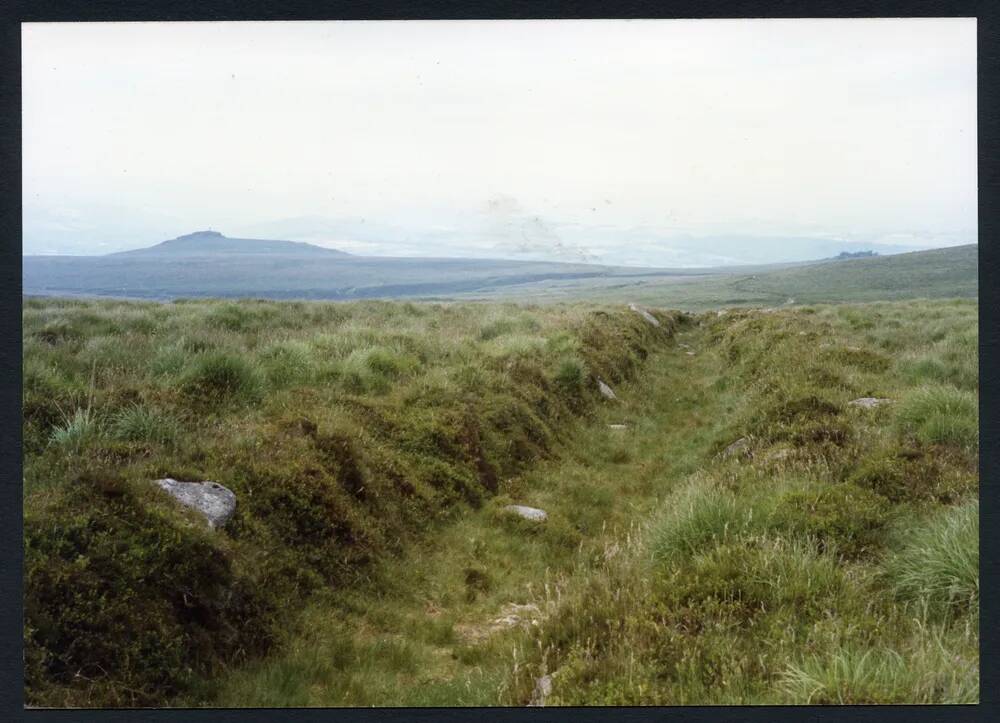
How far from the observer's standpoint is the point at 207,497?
5500mm

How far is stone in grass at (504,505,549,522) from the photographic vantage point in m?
8.09

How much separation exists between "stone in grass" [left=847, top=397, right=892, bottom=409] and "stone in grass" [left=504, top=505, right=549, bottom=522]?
5.22 metres

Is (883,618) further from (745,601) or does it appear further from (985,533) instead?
(985,533)

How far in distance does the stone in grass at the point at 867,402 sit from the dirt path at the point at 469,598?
2.23 metres

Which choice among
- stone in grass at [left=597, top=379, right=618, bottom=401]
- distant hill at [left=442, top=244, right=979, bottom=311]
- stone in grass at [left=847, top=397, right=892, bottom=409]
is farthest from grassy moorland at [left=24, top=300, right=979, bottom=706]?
distant hill at [left=442, top=244, right=979, bottom=311]

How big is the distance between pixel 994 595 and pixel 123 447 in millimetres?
7871

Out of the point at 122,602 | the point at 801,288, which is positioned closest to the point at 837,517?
the point at 122,602

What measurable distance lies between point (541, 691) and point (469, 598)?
211 centimetres

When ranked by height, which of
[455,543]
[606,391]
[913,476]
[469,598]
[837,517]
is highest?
[913,476]

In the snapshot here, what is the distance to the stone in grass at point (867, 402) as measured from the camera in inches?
366

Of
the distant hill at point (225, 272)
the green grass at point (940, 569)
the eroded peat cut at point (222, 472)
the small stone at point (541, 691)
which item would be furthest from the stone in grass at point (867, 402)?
the distant hill at point (225, 272)

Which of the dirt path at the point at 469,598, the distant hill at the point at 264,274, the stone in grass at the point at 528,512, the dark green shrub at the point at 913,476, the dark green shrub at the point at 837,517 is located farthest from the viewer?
the stone in grass at the point at 528,512

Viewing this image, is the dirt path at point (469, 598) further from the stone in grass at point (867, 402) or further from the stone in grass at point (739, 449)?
the stone in grass at point (867, 402)

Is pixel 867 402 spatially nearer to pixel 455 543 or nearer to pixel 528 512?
pixel 528 512
